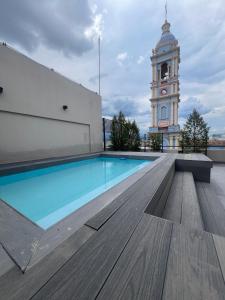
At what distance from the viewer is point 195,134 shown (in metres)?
6.59

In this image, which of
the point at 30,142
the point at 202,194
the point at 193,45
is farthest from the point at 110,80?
the point at 202,194

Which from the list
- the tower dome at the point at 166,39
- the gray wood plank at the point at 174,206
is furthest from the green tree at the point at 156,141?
the tower dome at the point at 166,39

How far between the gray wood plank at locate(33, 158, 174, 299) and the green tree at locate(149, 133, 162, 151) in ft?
→ 21.4

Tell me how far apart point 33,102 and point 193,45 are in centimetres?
1033

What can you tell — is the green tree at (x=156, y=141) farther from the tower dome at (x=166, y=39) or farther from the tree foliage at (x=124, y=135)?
the tower dome at (x=166, y=39)

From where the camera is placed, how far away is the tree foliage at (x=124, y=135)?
773cm

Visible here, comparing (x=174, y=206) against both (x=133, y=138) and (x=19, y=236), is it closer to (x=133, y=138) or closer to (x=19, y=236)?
(x=19, y=236)

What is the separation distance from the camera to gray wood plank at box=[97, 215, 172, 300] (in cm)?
60

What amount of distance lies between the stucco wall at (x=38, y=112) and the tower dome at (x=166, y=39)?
15.1 m

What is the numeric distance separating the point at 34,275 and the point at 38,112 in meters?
5.19

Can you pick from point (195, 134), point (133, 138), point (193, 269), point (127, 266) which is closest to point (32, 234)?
point (127, 266)

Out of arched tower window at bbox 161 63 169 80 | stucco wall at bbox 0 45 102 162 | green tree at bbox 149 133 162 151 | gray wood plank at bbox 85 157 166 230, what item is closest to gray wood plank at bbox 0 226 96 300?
gray wood plank at bbox 85 157 166 230

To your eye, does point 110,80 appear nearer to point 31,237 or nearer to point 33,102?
point 33,102

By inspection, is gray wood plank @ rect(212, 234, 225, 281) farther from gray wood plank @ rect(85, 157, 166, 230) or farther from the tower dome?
the tower dome
